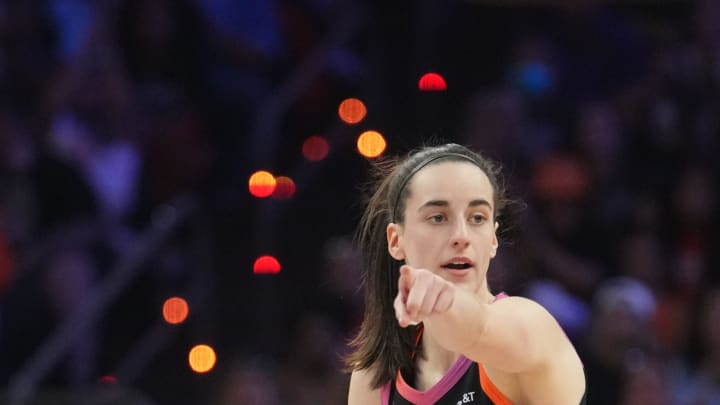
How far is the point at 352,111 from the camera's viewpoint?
25.1ft

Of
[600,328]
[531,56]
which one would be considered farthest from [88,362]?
[531,56]

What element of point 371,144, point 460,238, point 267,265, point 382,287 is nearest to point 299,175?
point 371,144

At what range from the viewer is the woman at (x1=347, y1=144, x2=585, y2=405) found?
3037 mm

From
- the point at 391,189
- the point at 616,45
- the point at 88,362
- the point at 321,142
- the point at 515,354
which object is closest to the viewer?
the point at 515,354

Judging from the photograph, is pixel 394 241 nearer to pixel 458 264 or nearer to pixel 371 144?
pixel 458 264

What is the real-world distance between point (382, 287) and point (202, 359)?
3093mm

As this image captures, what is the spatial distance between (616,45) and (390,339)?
179 inches

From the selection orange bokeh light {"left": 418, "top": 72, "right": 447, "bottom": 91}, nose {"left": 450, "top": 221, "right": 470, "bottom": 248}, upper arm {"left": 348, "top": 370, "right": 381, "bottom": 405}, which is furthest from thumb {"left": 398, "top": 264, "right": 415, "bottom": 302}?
orange bokeh light {"left": 418, "top": 72, "right": 447, "bottom": 91}

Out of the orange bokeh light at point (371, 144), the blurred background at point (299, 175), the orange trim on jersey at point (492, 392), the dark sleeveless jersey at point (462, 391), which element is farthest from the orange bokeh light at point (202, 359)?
the orange trim on jersey at point (492, 392)

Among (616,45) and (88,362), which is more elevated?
(616,45)

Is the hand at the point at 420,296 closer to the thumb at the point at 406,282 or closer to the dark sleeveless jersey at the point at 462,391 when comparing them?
the thumb at the point at 406,282

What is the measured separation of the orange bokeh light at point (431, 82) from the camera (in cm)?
739

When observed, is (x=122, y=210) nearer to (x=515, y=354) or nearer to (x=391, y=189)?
(x=391, y=189)

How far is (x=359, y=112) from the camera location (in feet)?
25.0
